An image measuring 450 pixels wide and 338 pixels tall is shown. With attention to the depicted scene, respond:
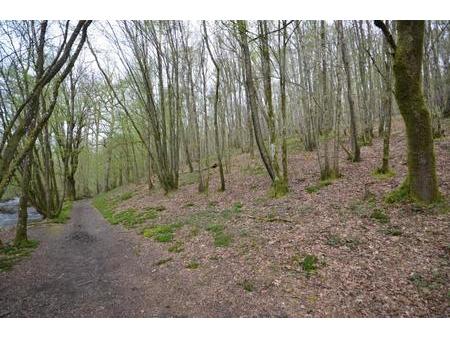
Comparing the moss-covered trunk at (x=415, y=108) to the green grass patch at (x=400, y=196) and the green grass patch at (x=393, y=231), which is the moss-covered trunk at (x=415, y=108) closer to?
the green grass patch at (x=400, y=196)

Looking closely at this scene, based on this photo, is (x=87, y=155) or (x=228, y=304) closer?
(x=228, y=304)

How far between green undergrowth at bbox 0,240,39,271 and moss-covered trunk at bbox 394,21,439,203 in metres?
9.57

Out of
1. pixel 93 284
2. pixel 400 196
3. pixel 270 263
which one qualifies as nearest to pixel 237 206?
pixel 270 263

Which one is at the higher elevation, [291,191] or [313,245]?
[291,191]

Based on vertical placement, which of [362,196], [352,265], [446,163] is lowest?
[352,265]

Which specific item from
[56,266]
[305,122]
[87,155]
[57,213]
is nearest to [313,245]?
[56,266]

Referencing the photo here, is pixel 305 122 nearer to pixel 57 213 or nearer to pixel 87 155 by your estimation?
pixel 57 213

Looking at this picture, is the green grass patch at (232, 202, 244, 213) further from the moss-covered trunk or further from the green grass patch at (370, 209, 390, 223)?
the moss-covered trunk

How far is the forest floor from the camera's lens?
3.89 meters

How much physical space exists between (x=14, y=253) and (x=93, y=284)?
13.6 ft

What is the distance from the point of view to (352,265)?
449 centimetres

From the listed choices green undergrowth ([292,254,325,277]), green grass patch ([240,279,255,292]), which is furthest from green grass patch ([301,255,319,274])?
A: green grass patch ([240,279,255,292])

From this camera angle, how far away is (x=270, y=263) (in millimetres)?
5070

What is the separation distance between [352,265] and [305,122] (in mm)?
12531
